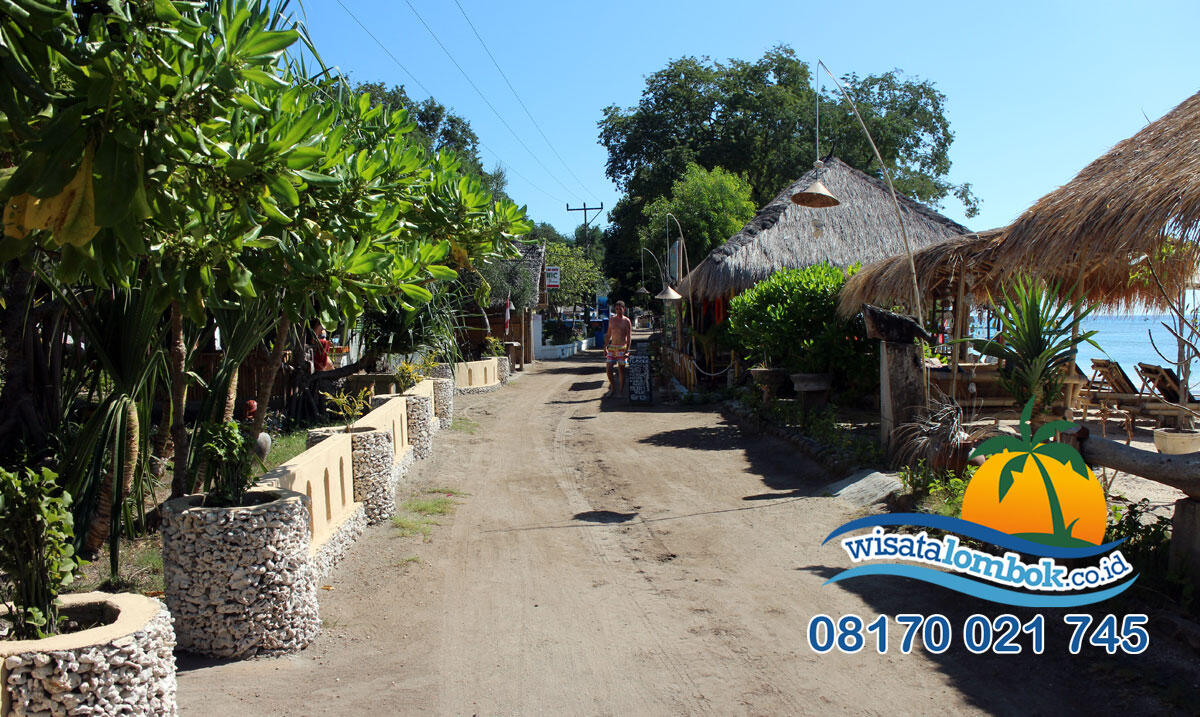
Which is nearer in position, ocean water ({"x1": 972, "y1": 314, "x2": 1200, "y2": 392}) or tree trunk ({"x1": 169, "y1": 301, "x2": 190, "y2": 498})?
tree trunk ({"x1": 169, "y1": 301, "x2": 190, "y2": 498})

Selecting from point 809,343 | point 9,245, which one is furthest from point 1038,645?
point 809,343

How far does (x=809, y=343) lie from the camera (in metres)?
10.9

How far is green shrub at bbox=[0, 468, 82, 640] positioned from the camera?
320 cm

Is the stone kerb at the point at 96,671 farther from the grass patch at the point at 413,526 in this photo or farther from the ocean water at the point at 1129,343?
the ocean water at the point at 1129,343

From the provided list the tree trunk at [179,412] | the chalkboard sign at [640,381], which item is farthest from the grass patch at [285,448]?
the chalkboard sign at [640,381]

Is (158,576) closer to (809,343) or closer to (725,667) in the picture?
(725,667)

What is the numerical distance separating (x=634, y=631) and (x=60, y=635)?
2.88 meters

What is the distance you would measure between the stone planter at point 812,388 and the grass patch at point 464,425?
16.8 ft

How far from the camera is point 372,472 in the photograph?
7074 mm

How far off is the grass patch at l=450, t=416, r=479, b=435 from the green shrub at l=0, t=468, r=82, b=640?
30.7ft

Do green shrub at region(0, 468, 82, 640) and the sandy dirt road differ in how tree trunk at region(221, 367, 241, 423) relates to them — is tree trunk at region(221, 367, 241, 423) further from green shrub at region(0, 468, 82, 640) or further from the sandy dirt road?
green shrub at region(0, 468, 82, 640)

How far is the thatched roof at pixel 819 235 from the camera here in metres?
15.5

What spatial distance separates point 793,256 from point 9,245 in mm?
14607

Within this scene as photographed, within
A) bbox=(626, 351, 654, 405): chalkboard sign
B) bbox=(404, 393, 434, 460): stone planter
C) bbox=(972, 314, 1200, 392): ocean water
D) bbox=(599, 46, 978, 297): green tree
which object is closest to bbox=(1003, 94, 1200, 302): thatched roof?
bbox=(972, 314, 1200, 392): ocean water
